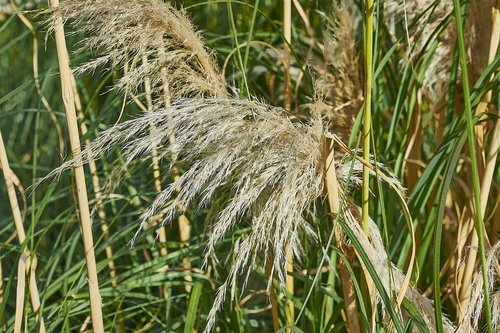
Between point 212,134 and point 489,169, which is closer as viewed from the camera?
point 212,134

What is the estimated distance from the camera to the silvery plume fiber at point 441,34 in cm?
150

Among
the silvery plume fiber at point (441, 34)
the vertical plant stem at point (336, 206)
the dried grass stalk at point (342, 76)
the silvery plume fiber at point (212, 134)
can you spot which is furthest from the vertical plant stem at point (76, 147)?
the silvery plume fiber at point (441, 34)

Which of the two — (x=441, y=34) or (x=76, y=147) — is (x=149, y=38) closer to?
(x=76, y=147)

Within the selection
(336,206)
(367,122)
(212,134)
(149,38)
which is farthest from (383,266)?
(149,38)

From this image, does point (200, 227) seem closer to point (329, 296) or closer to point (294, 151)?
point (329, 296)

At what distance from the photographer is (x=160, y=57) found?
120 centimetres

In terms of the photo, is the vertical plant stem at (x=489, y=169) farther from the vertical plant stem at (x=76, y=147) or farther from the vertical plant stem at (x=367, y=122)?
the vertical plant stem at (x=76, y=147)

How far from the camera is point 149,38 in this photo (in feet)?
3.90

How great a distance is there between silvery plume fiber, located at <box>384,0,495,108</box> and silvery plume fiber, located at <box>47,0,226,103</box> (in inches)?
17.8

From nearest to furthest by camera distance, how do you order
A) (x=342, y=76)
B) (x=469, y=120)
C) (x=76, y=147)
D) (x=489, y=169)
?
(x=469, y=120)
(x=76, y=147)
(x=489, y=169)
(x=342, y=76)

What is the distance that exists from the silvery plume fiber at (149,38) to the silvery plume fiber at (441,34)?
1.48ft

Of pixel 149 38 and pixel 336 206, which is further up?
pixel 149 38

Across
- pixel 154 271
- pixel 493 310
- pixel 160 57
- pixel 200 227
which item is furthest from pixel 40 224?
pixel 493 310

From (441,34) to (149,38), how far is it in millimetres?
737
